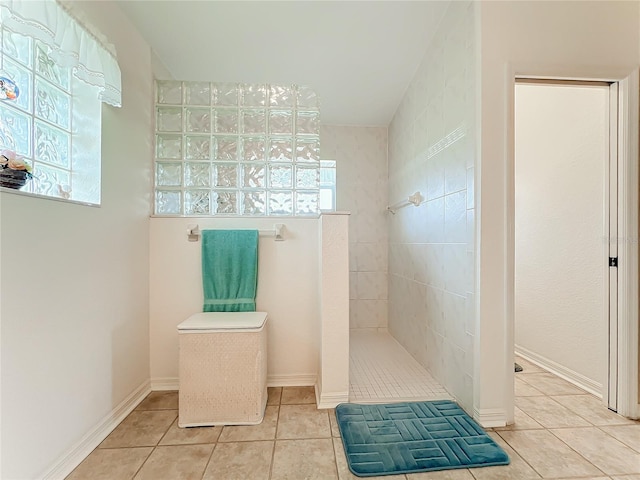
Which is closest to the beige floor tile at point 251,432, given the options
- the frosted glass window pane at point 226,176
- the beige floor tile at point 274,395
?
the beige floor tile at point 274,395

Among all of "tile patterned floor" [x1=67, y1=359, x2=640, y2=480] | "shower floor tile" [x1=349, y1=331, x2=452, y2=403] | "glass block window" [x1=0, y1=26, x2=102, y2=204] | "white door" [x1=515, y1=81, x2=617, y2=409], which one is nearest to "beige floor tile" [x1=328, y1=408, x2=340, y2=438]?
"tile patterned floor" [x1=67, y1=359, x2=640, y2=480]

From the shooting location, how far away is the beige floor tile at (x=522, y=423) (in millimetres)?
1420

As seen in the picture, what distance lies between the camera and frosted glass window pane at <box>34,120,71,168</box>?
120 centimetres

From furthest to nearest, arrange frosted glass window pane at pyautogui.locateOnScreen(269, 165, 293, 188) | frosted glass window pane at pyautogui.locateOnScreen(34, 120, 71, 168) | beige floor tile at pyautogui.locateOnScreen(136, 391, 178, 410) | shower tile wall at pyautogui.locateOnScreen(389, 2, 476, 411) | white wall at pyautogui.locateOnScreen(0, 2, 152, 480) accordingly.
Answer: frosted glass window pane at pyautogui.locateOnScreen(269, 165, 293, 188)
beige floor tile at pyautogui.locateOnScreen(136, 391, 178, 410)
shower tile wall at pyautogui.locateOnScreen(389, 2, 476, 411)
frosted glass window pane at pyautogui.locateOnScreen(34, 120, 71, 168)
white wall at pyautogui.locateOnScreen(0, 2, 152, 480)

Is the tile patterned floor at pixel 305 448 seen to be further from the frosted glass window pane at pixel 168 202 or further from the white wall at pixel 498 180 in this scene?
the frosted glass window pane at pixel 168 202

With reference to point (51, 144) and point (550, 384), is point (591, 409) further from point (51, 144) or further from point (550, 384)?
point (51, 144)

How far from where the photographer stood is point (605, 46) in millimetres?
1492

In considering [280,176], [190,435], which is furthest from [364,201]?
[190,435]

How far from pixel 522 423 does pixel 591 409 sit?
0.49 meters

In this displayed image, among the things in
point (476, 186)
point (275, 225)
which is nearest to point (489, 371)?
point (476, 186)

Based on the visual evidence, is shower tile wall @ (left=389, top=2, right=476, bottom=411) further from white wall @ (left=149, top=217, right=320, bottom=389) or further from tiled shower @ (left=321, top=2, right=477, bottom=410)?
white wall @ (left=149, top=217, right=320, bottom=389)

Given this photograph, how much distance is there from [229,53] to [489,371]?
2.59m

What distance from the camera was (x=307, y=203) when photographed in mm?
1999

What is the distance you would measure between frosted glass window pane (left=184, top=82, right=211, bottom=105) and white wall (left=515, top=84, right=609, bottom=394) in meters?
2.17
